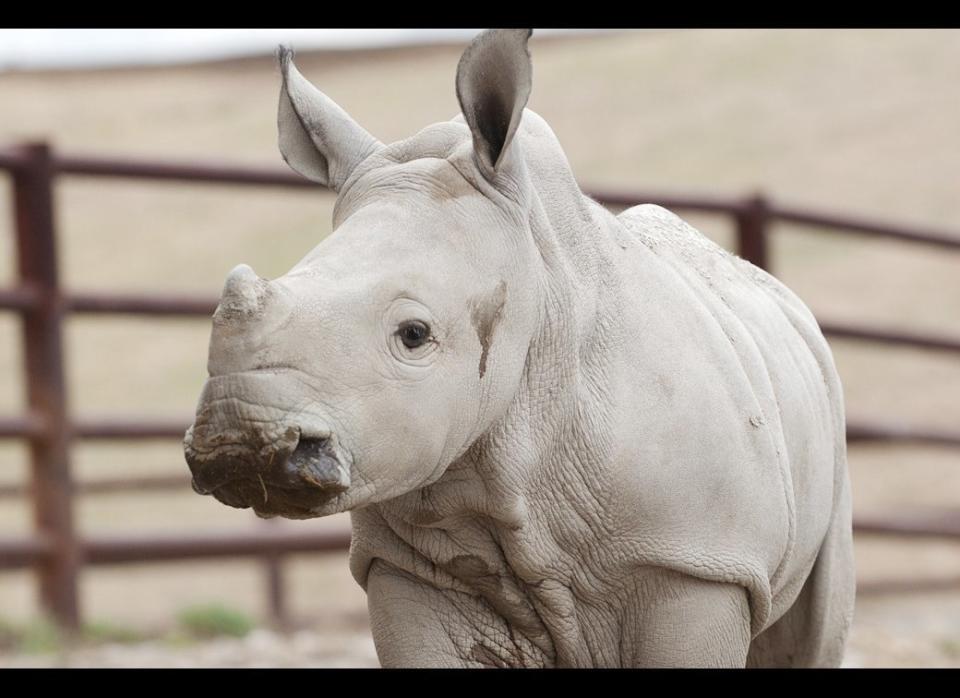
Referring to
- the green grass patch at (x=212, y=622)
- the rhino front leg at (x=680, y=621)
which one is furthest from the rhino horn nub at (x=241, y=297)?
the green grass patch at (x=212, y=622)

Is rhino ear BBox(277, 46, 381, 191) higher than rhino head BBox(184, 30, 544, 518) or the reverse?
higher

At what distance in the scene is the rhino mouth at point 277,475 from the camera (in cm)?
216

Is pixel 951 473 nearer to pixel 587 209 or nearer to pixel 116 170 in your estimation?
pixel 116 170

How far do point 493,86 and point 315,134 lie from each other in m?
0.39

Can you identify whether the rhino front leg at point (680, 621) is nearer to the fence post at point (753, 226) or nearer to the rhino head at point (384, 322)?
the rhino head at point (384, 322)

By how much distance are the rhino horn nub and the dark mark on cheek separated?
0.38 metres

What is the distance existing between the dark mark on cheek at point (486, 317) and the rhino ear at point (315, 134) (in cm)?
39

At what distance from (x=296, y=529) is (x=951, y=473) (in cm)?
797

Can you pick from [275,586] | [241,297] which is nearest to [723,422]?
[241,297]

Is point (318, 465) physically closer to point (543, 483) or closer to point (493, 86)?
point (543, 483)

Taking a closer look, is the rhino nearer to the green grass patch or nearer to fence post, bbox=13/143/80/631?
the green grass patch

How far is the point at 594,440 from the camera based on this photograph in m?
2.60

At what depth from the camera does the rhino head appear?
7.16 ft

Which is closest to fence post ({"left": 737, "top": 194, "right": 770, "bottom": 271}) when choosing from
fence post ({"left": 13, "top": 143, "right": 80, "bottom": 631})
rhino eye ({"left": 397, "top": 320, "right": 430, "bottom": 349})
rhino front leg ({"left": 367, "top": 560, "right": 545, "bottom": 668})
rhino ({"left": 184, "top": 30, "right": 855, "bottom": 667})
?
fence post ({"left": 13, "top": 143, "right": 80, "bottom": 631})
